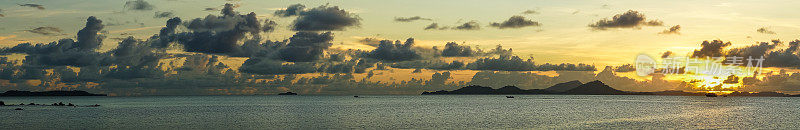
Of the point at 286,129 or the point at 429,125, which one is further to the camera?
the point at 429,125

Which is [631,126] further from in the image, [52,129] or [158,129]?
[52,129]

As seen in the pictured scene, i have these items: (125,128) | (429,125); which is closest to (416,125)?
(429,125)

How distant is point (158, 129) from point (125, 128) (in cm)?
620

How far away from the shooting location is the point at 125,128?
95375 millimetres

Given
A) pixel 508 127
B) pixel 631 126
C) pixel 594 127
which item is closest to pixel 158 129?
pixel 508 127

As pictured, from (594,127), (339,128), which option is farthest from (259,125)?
(594,127)

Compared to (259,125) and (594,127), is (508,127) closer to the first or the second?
(594,127)

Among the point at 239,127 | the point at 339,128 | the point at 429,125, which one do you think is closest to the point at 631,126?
the point at 429,125

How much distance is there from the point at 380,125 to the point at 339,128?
828 cm

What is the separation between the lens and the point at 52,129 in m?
93.6

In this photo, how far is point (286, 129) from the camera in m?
94.8

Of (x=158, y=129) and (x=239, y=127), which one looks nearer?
(x=158, y=129)

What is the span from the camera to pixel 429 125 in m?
102

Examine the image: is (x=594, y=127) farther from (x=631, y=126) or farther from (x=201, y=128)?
(x=201, y=128)
